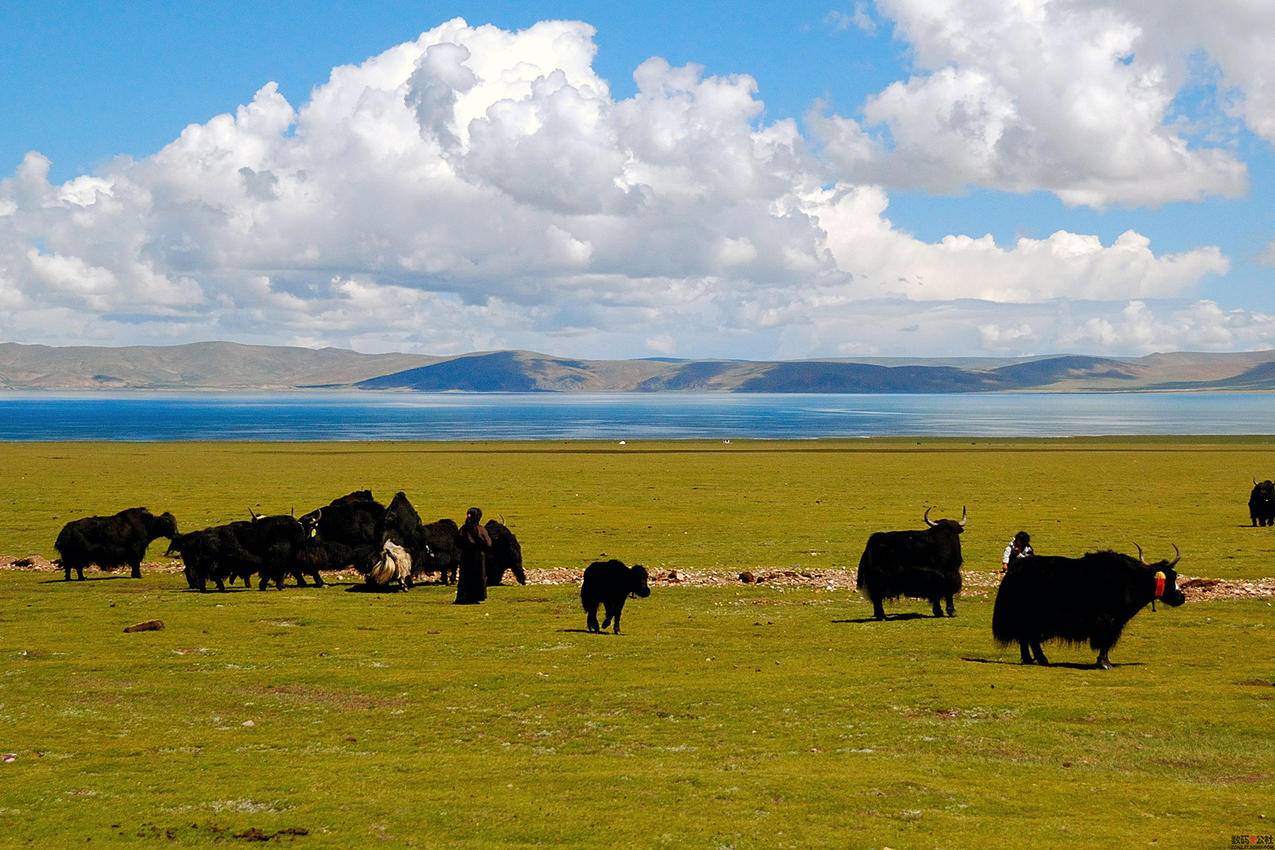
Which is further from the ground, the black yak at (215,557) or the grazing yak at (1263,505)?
the grazing yak at (1263,505)

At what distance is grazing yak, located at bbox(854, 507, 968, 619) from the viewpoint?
19.1 metres

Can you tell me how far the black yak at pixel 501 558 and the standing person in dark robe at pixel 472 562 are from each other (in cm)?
252

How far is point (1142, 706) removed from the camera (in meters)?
12.9

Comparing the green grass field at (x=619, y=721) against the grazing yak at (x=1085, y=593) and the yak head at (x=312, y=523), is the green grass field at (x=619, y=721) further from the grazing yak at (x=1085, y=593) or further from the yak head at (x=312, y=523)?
the yak head at (x=312, y=523)

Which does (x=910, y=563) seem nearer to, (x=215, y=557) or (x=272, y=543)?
(x=272, y=543)

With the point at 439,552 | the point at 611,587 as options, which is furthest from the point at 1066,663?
the point at 439,552

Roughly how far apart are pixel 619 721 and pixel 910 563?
8.37m

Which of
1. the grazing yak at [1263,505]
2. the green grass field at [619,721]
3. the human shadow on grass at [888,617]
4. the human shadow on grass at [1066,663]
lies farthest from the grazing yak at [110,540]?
the grazing yak at [1263,505]

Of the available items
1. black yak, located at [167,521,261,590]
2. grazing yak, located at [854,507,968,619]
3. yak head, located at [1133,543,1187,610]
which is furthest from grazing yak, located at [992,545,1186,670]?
black yak, located at [167,521,261,590]

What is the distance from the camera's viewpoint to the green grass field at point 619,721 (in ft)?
30.0

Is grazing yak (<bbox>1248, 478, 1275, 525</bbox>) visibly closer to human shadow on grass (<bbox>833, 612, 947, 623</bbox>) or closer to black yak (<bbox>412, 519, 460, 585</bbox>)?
human shadow on grass (<bbox>833, 612, 947, 623</bbox>)

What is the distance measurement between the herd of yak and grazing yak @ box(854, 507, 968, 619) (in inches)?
0.7

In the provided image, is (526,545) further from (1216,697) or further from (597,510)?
(1216,697)

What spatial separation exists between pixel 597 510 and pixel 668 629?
23918 millimetres
